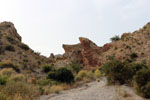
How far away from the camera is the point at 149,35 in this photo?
3481 centimetres

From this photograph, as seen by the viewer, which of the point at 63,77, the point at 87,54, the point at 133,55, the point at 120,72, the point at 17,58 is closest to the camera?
the point at 120,72

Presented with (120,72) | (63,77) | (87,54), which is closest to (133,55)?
(87,54)

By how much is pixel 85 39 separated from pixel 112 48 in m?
6.77

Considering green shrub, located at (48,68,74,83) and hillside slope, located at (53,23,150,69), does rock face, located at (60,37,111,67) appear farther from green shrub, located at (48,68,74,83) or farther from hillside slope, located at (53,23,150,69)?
green shrub, located at (48,68,74,83)

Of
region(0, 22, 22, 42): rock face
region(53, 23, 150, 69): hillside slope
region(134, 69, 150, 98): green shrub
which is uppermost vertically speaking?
region(0, 22, 22, 42): rock face

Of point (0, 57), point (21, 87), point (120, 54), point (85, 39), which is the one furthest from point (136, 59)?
point (21, 87)

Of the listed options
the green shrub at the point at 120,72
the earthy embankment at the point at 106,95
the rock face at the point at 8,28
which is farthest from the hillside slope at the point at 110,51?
the earthy embankment at the point at 106,95

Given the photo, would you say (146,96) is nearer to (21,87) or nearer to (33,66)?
(21,87)

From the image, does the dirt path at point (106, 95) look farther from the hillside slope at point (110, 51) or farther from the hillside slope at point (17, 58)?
the hillside slope at point (110, 51)

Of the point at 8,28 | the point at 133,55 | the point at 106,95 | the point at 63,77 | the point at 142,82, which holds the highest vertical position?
the point at 8,28

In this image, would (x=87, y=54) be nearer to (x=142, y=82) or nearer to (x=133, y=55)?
(x=133, y=55)

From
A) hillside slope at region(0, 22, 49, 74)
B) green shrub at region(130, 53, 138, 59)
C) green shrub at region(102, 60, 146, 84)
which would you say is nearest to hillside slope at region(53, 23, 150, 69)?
green shrub at region(130, 53, 138, 59)

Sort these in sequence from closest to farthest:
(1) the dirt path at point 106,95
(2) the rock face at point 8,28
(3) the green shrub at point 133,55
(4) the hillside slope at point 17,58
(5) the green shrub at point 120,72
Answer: (1) the dirt path at point 106,95 < (5) the green shrub at point 120,72 < (4) the hillside slope at point 17,58 < (3) the green shrub at point 133,55 < (2) the rock face at point 8,28

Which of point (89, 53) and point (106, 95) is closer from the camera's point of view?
point (106, 95)
